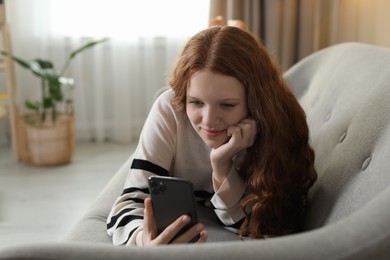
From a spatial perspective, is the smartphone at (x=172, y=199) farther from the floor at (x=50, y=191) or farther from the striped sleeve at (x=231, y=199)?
the floor at (x=50, y=191)

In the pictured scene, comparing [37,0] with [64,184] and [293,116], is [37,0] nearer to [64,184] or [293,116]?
[64,184]

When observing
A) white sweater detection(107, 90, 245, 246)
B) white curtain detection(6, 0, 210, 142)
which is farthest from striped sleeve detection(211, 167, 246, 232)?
white curtain detection(6, 0, 210, 142)

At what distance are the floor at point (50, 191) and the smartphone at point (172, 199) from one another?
134 cm

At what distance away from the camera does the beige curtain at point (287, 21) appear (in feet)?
9.84

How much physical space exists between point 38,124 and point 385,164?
8.08 feet

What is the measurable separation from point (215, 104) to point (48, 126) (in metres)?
2.13

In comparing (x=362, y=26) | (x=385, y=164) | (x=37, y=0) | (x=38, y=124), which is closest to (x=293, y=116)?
(x=385, y=164)

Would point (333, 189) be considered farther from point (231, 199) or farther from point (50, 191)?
point (50, 191)

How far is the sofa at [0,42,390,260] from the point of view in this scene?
2.04ft

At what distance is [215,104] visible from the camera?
3.59 feet

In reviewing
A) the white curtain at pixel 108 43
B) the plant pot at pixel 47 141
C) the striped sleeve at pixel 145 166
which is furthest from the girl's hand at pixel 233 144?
the white curtain at pixel 108 43

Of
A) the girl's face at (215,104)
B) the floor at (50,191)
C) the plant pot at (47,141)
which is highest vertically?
the girl's face at (215,104)

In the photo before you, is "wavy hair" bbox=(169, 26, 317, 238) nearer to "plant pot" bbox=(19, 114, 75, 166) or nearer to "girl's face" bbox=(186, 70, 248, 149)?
"girl's face" bbox=(186, 70, 248, 149)

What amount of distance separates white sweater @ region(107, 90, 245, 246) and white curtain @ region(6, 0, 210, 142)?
7.33 feet
